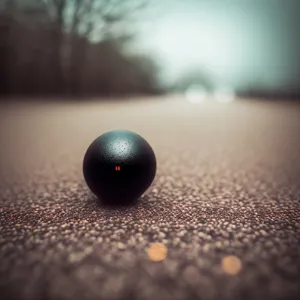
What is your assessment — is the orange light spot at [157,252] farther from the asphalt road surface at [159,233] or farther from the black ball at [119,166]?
the black ball at [119,166]

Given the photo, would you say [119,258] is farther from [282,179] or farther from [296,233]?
[282,179]

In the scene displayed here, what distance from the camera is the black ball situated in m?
3.48

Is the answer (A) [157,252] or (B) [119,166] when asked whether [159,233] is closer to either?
(A) [157,252]

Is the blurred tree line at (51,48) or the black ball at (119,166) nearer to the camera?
the black ball at (119,166)

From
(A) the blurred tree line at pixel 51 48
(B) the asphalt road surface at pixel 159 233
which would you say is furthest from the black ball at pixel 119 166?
(A) the blurred tree line at pixel 51 48

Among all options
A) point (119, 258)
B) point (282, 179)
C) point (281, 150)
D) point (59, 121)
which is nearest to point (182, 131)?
point (281, 150)

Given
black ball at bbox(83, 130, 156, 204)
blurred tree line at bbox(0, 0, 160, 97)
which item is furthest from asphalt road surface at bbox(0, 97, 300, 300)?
blurred tree line at bbox(0, 0, 160, 97)

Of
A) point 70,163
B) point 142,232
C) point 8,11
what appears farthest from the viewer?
point 8,11

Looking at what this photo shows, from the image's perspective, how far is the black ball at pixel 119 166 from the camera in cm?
348

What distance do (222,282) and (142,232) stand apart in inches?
38.0

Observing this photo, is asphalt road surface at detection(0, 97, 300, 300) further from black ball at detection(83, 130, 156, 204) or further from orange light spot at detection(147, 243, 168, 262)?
black ball at detection(83, 130, 156, 204)

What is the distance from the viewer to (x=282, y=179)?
512cm

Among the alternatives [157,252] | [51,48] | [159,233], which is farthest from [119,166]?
[51,48]

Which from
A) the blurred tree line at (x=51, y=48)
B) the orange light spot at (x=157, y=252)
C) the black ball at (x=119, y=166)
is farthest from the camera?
the blurred tree line at (x=51, y=48)
